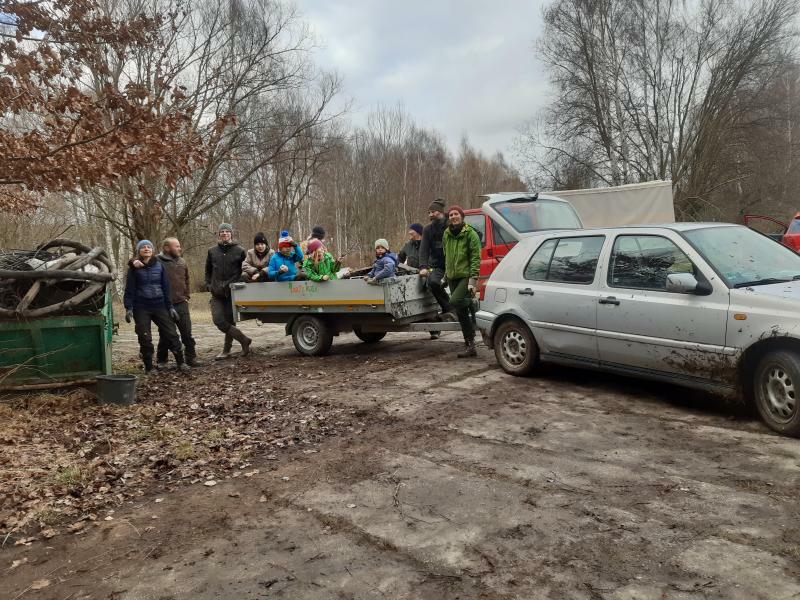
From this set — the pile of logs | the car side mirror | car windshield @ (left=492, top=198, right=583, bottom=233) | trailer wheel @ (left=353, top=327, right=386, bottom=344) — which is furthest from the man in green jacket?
the pile of logs

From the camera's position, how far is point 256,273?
9.16 m

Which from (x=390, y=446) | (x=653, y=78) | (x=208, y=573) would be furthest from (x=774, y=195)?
(x=208, y=573)

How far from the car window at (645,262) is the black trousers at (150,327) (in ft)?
19.2

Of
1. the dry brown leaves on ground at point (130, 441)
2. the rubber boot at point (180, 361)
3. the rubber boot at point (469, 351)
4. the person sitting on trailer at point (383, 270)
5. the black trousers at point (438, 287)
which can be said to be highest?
the person sitting on trailer at point (383, 270)

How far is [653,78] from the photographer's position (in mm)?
25781

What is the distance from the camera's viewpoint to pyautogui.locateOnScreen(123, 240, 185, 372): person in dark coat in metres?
7.89

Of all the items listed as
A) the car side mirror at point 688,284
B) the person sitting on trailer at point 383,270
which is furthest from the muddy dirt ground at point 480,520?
the person sitting on trailer at point 383,270

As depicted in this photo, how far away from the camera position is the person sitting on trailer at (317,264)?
329 inches

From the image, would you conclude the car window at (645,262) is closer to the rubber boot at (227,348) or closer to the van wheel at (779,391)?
the van wheel at (779,391)

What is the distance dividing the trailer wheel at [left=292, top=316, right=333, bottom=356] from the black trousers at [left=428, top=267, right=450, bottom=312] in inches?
68.2

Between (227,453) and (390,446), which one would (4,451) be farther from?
(390,446)

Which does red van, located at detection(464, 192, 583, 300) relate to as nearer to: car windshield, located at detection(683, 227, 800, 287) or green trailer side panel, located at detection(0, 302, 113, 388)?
car windshield, located at detection(683, 227, 800, 287)

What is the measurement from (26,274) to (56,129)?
163cm

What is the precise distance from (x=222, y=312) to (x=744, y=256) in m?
7.26
